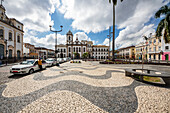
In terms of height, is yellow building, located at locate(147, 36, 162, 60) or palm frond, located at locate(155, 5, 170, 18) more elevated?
palm frond, located at locate(155, 5, 170, 18)

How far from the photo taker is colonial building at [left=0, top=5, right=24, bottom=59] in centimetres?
1836

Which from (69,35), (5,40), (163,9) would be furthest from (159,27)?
(69,35)

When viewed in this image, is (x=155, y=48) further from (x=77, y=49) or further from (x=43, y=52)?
(x=43, y=52)

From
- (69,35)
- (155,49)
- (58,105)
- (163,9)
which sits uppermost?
(69,35)

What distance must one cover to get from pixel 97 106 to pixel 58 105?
146 centimetres

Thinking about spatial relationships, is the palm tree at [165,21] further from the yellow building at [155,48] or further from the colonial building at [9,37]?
the colonial building at [9,37]

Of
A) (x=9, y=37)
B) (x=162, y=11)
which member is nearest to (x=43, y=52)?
(x=9, y=37)

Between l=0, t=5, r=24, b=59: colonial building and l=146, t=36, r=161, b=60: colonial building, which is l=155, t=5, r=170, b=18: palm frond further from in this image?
l=0, t=5, r=24, b=59: colonial building

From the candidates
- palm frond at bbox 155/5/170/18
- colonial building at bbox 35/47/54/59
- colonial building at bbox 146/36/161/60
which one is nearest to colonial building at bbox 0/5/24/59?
palm frond at bbox 155/5/170/18

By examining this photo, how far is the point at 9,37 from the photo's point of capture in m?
20.2

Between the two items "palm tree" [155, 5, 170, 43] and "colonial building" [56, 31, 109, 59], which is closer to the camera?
"palm tree" [155, 5, 170, 43]

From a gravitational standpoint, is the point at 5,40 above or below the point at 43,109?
above

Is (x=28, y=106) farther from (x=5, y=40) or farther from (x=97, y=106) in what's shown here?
(x=5, y=40)

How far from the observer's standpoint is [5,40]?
1855cm
